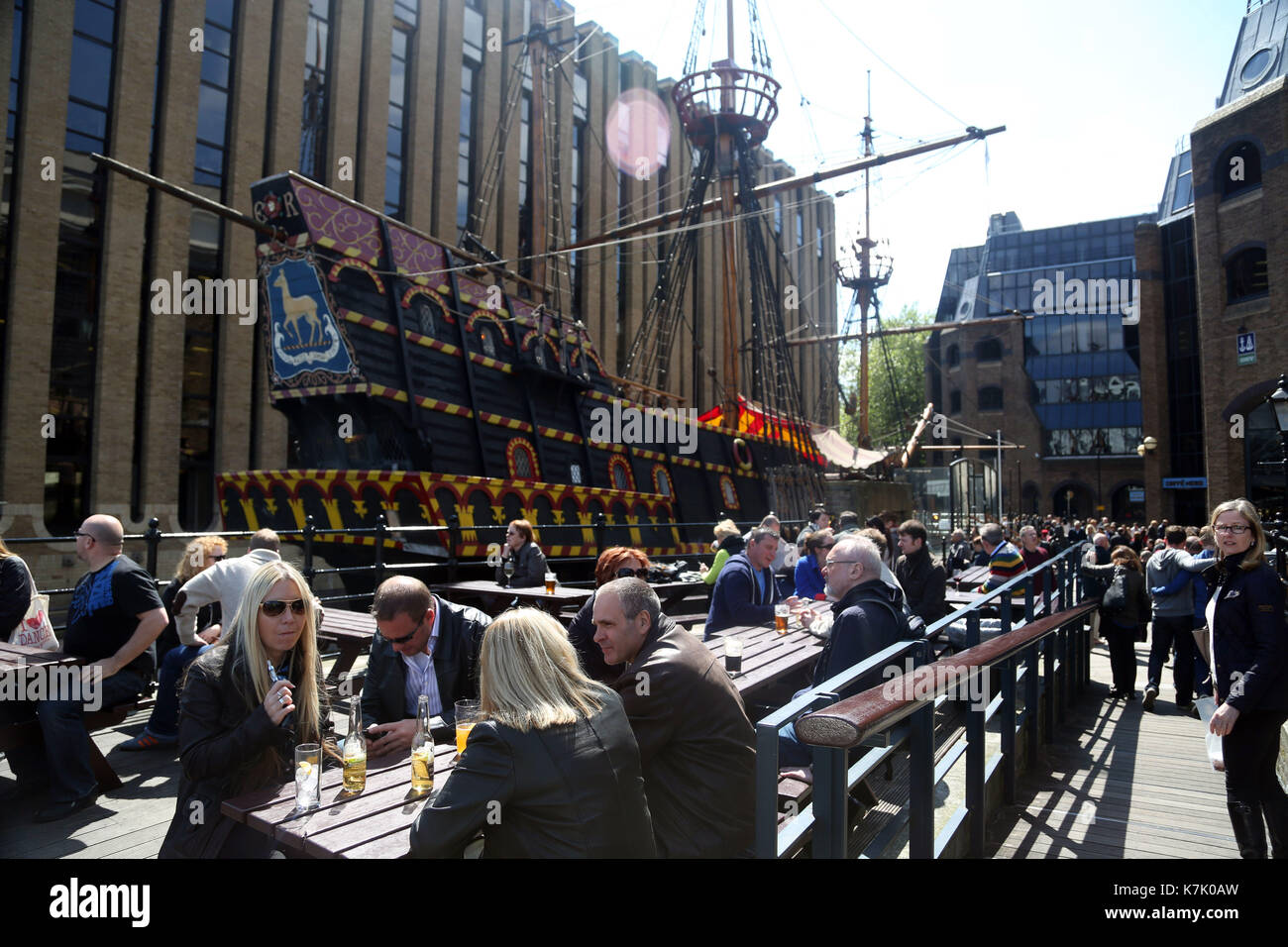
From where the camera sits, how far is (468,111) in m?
24.0

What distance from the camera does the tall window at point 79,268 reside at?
16438mm

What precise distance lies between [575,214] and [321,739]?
26.3 m

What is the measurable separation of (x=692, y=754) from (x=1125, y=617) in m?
6.46

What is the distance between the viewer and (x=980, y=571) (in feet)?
37.0

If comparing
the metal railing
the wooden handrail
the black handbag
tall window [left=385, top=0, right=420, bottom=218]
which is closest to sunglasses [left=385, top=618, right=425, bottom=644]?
the metal railing

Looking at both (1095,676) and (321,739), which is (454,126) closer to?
(1095,676)

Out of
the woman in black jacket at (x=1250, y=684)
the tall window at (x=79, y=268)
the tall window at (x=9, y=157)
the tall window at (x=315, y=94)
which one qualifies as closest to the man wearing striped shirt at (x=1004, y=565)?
the woman in black jacket at (x=1250, y=684)

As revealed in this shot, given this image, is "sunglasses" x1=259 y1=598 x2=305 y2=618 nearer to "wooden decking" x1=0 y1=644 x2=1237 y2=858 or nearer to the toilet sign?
"wooden decking" x1=0 y1=644 x2=1237 y2=858

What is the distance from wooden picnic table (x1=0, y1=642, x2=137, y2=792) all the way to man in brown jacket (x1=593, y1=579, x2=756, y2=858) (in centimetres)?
318

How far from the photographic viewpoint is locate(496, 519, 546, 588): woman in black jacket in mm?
7316

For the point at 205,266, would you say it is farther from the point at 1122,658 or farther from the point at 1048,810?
the point at 1048,810

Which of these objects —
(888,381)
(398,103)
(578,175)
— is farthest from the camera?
(888,381)

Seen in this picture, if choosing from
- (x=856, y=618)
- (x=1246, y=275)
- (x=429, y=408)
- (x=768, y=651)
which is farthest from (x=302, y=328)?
(x=1246, y=275)
